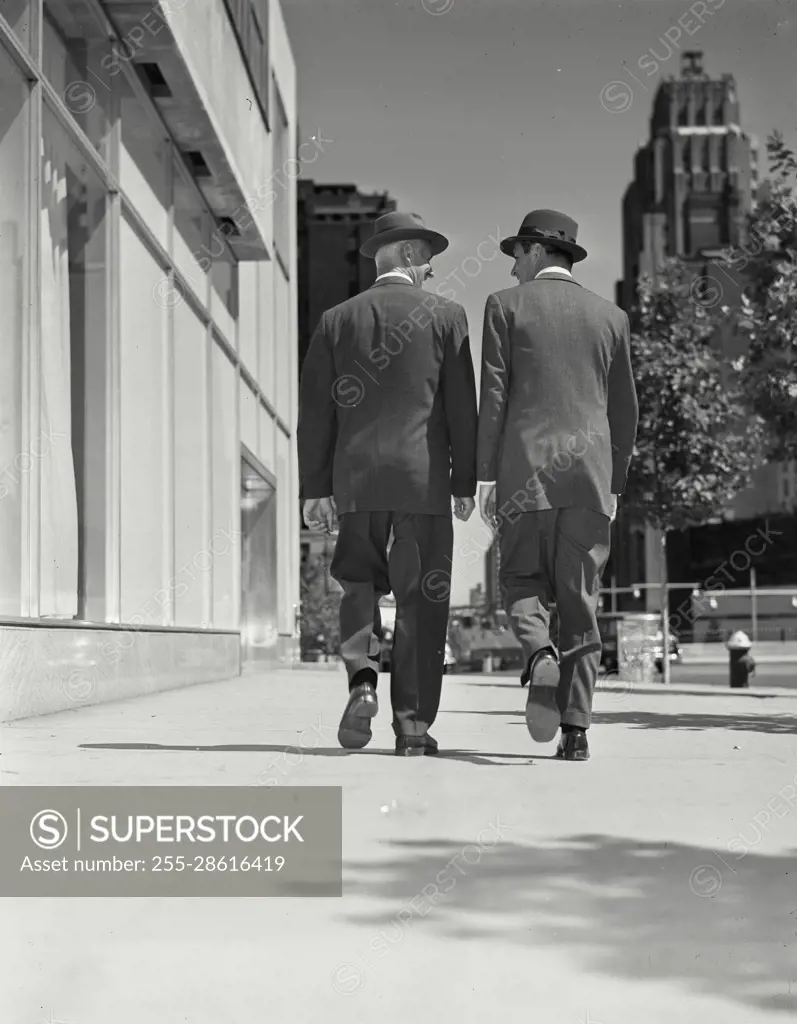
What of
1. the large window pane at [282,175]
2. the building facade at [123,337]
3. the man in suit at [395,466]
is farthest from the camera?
the large window pane at [282,175]

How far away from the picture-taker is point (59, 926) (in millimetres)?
2646

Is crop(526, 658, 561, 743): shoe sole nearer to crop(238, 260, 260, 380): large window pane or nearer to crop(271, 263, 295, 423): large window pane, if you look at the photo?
crop(238, 260, 260, 380): large window pane

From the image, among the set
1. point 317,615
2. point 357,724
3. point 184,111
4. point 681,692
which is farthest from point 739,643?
point 317,615

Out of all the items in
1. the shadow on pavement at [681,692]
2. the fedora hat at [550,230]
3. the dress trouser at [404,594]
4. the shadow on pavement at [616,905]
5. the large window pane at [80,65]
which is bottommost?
the shadow on pavement at [681,692]

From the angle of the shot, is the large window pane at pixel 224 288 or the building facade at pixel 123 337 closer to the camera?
the building facade at pixel 123 337

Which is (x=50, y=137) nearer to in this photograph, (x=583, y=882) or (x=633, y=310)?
(x=583, y=882)

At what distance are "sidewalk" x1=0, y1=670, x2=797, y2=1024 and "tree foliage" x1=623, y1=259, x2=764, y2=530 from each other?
19.0m

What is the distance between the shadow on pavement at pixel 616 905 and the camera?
2.42 meters

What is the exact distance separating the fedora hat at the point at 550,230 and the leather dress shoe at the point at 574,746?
176 cm

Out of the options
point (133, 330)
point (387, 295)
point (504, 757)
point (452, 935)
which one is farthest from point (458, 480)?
point (133, 330)

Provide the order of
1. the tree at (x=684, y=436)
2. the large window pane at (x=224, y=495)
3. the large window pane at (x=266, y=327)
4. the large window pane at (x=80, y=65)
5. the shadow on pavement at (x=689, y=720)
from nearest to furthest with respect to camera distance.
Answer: the shadow on pavement at (x=689, y=720)
the large window pane at (x=80, y=65)
the large window pane at (x=224, y=495)
the large window pane at (x=266, y=327)
the tree at (x=684, y=436)

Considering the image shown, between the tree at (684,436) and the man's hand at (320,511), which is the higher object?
the tree at (684,436)

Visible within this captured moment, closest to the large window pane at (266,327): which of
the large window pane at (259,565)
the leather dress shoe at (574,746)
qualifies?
the large window pane at (259,565)

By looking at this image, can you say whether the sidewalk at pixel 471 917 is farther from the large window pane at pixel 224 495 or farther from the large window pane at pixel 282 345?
the large window pane at pixel 282 345
